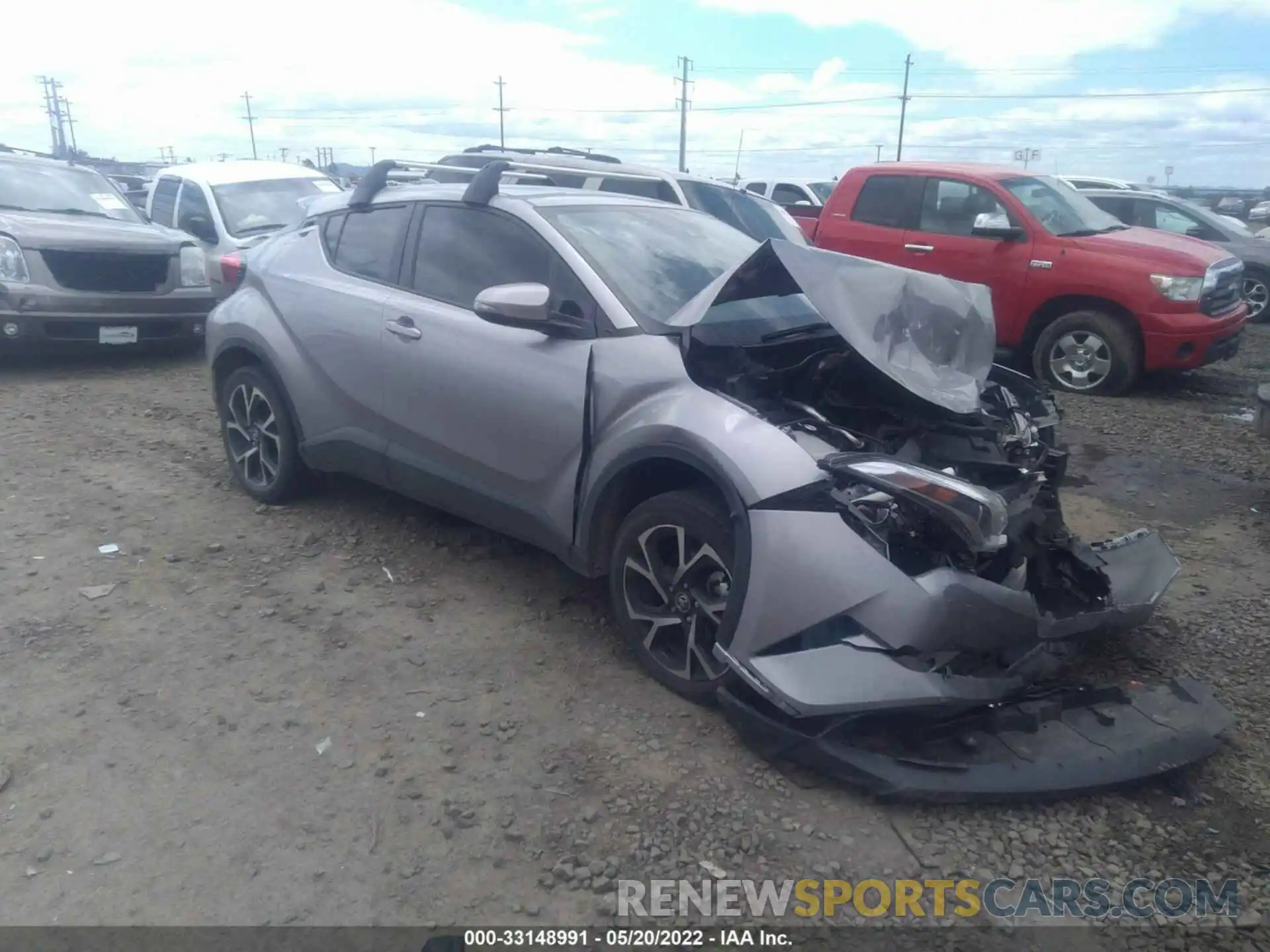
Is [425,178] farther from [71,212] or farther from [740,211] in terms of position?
[71,212]

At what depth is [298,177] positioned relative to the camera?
11.1m

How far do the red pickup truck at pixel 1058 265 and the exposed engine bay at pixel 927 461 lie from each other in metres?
4.76

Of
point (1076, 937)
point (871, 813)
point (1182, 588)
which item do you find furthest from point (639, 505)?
point (1182, 588)

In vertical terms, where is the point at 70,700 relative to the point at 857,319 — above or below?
below

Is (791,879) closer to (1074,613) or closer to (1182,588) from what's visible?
(1074,613)

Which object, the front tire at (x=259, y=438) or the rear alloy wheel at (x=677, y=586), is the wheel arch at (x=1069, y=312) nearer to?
the rear alloy wheel at (x=677, y=586)

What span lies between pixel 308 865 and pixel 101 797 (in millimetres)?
781

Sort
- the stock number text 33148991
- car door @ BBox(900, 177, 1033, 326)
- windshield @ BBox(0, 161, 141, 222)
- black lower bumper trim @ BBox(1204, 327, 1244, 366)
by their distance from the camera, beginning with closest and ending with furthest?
the stock number text 33148991 < black lower bumper trim @ BBox(1204, 327, 1244, 366) < car door @ BBox(900, 177, 1033, 326) < windshield @ BBox(0, 161, 141, 222)

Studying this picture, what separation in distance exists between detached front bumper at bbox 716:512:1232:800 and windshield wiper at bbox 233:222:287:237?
8.63 metres

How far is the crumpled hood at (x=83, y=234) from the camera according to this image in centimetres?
816

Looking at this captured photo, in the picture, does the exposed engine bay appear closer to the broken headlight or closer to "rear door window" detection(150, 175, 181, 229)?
the broken headlight

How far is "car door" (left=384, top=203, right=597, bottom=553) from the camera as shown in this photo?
12.5ft

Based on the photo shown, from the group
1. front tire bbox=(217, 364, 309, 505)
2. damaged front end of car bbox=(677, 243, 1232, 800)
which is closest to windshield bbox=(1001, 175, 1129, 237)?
damaged front end of car bbox=(677, 243, 1232, 800)

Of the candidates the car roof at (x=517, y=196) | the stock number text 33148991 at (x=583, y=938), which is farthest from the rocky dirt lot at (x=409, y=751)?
the car roof at (x=517, y=196)
